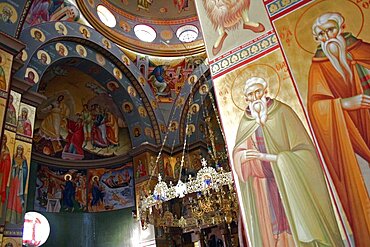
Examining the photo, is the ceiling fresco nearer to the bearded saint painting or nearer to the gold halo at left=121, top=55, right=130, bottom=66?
the gold halo at left=121, top=55, right=130, bottom=66

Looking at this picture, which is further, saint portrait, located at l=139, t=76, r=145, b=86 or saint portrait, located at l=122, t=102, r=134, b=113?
saint portrait, located at l=139, t=76, r=145, b=86

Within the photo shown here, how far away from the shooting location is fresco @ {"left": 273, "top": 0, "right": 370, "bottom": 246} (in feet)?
11.7

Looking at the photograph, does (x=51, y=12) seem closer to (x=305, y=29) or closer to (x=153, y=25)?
(x=153, y=25)

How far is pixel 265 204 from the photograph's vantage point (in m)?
4.16

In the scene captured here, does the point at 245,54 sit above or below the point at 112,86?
below

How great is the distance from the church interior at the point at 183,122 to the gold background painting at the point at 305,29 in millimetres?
16

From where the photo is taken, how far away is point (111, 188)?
40.2ft

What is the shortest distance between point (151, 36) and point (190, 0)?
2193 mm

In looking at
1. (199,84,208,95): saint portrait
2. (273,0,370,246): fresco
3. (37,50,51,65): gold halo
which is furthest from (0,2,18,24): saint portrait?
(199,84,208,95): saint portrait

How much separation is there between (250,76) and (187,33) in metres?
9.89

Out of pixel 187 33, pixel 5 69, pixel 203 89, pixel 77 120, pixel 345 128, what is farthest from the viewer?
pixel 187 33

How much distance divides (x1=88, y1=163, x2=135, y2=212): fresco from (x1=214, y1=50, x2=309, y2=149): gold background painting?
799 cm

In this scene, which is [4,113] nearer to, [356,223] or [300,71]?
[300,71]

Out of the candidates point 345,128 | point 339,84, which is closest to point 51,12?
point 339,84
